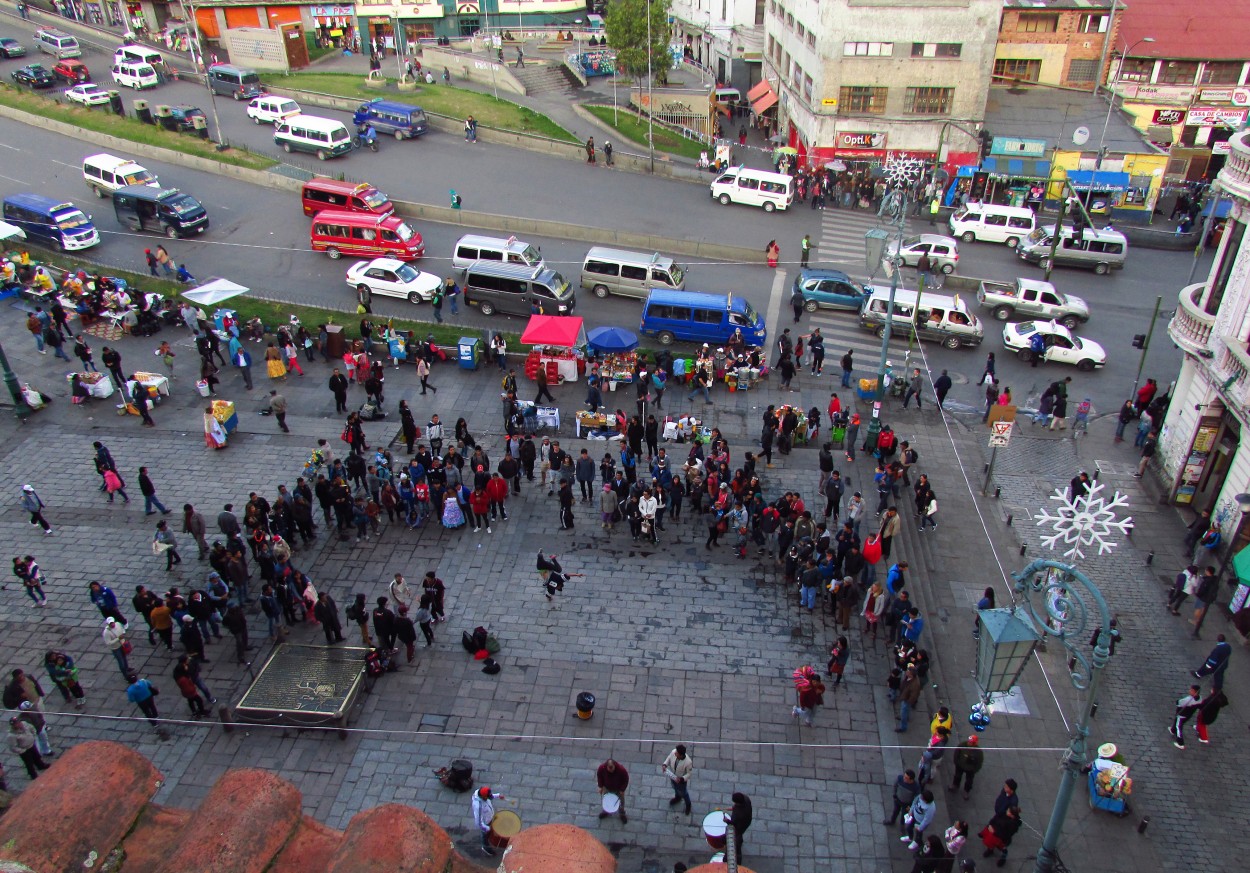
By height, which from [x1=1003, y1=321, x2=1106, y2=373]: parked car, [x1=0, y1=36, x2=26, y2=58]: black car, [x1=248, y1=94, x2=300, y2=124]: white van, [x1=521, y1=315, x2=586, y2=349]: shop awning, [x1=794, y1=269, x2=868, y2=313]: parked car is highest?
[x1=0, y1=36, x2=26, y2=58]: black car

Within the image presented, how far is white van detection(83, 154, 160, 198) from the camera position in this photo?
35.8 meters

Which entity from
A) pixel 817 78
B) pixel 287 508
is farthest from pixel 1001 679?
pixel 817 78

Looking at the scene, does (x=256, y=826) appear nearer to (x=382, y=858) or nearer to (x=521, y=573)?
(x=382, y=858)

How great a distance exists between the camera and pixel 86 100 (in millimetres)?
46469

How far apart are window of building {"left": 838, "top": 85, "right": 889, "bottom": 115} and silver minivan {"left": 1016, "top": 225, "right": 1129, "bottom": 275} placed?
37.0ft

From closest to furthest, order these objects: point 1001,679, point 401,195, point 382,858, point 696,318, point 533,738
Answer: point 382,858 < point 1001,679 < point 533,738 < point 696,318 < point 401,195

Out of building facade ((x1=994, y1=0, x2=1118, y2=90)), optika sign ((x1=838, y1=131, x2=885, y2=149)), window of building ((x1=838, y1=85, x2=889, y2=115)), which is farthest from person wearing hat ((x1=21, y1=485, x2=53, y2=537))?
building facade ((x1=994, y1=0, x2=1118, y2=90))

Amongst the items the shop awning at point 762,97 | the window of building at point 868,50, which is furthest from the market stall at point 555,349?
the shop awning at point 762,97

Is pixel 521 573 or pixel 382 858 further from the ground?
pixel 382 858

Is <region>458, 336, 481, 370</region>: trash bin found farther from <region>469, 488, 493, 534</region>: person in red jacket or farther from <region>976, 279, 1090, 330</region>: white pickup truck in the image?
<region>976, 279, 1090, 330</region>: white pickup truck

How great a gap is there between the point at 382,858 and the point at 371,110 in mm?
47255

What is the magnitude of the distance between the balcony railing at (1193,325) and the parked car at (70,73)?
57.0 meters

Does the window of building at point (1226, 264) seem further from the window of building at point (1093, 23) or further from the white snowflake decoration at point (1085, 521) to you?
the window of building at point (1093, 23)

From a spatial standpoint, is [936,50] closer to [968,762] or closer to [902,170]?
[902,170]
